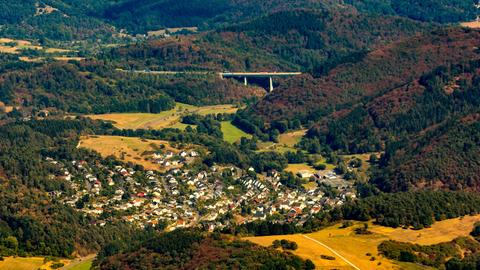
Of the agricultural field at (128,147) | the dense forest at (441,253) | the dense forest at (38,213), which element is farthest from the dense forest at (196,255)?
the agricultural field at (128,147)

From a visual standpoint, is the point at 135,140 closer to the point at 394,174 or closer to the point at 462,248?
the point at 394,174

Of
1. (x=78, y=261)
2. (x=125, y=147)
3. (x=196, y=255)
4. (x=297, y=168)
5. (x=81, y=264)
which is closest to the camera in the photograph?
(x=196, y=255)

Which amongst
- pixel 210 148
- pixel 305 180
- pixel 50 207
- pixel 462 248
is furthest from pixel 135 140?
pixel 462 248

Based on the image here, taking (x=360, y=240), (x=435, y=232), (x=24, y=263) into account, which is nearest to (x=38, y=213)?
(x=24, y=263)

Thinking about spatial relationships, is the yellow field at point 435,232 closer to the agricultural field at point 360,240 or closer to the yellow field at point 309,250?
the agricultural field at point 360,240

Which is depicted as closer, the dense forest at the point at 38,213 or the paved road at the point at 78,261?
the paved road at the point at 78,261

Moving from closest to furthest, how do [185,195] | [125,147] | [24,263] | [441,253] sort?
[441,253], [24,263], [185,195], [125,147]

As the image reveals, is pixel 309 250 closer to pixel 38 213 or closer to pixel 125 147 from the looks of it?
pixel 38 213
